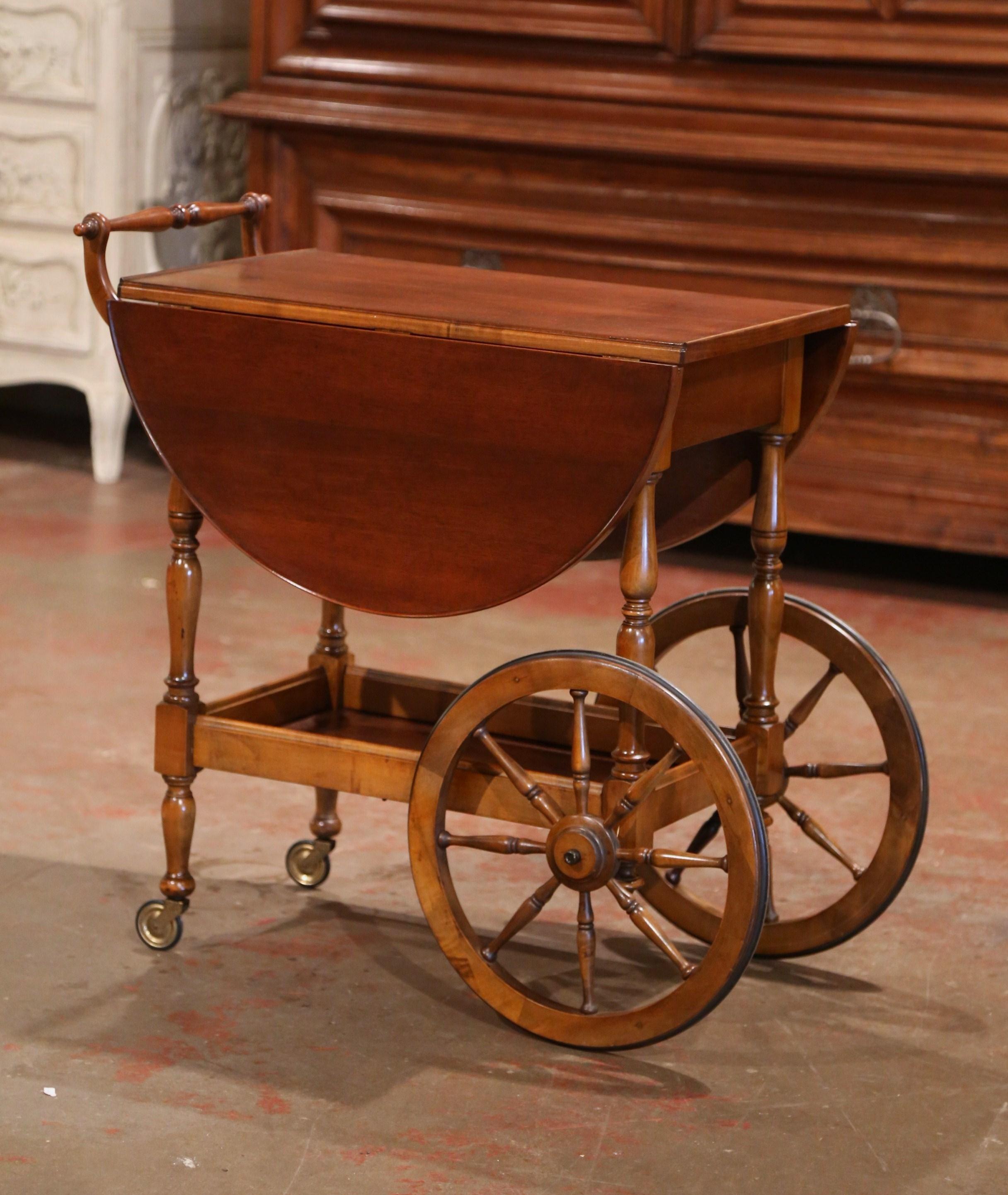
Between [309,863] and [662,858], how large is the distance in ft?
2.27

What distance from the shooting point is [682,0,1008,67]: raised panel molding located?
390 cm

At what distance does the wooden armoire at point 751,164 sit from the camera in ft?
13.0

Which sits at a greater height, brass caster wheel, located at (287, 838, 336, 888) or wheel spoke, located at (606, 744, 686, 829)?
wheel spoke, located at (606, 744, 686, 829)

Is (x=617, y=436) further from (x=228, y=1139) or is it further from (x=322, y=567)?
(x=228, y=1139)

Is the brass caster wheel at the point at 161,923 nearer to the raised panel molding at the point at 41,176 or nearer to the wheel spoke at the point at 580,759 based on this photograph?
the wheel spoke at the point at 580,759

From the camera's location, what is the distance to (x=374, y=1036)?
Result: 7.02 feet

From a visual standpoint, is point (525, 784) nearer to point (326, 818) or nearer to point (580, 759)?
point (580, 759)

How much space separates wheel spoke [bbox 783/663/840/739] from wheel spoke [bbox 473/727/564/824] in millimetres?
406

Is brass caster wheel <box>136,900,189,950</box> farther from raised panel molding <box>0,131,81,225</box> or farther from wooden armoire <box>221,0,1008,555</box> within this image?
raised panel molding <box>0,131,81,225</box>

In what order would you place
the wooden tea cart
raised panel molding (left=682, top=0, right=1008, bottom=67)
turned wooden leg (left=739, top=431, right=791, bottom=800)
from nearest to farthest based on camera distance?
the wooden tea cart < turned wooden leg (left=739, top=431, right=791, bottom=800) < raised panel molding (left=682, top=0, right=1008, bottom=67)

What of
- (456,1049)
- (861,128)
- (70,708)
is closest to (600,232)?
(861,128)

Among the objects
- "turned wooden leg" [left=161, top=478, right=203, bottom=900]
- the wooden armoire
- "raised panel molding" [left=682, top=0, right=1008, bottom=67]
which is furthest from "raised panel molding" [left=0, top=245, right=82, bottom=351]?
"turned wooden leg" [left=161, top=478, right=203, bottom=900]

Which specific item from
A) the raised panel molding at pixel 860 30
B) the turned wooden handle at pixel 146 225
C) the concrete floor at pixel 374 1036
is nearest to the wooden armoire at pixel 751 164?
the raised panel molding at pixel 860 30

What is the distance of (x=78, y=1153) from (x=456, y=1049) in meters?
0.45
